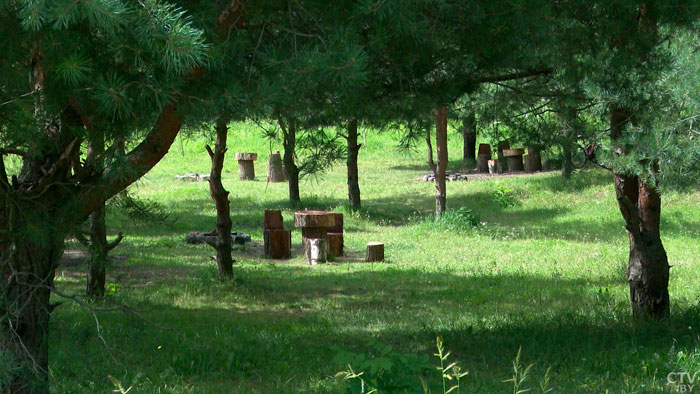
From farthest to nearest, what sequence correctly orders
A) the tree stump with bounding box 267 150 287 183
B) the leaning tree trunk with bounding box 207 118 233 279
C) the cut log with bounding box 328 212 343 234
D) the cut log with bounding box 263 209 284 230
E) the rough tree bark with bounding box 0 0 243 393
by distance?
the tree stump with bounding box 267 150 287 183, the cut log with bounding box 328 212 343 234, the cut log with bounding box 263 209 284 230, the leaning tree trunk with bounding box 207 118 233 279, the rough tree bark with bounding box 0 0 243 393

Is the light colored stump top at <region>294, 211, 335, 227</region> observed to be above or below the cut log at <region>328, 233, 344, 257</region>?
above

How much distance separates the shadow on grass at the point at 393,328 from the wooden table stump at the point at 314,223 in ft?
7.56

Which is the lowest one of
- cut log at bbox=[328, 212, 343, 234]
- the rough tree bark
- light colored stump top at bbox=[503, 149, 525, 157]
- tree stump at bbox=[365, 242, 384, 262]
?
tree stump at bbox=[365, 242, 384, 262]

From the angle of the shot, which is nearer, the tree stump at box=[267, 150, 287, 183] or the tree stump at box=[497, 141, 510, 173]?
the tree stump at box=[267, 150, 287, 183]

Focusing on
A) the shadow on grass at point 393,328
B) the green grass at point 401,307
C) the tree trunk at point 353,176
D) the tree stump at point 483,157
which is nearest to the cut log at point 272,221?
the green grass at point 401,307

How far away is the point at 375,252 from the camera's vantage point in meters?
13.3

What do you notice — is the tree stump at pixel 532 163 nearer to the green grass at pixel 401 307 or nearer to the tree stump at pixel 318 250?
the green grass at pixel 401 307

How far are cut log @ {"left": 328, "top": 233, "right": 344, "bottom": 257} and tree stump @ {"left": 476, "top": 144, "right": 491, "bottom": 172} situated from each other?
44.1ft

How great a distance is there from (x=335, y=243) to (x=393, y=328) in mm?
6060

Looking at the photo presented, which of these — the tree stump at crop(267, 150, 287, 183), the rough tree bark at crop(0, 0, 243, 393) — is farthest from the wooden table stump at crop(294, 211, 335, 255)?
the tree stump at crop(267, 150, 287, 183)

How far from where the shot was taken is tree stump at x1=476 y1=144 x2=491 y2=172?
26.4 metres

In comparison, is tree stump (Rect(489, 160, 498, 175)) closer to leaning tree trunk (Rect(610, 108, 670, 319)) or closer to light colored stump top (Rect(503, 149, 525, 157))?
light colored stump top (Rect(503, 149, 525, 157))

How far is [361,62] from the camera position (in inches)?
164

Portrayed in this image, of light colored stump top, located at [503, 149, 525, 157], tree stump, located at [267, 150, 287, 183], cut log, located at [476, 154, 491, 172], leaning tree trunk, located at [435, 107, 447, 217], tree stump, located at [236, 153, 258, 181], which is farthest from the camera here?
cut log, located at [476, 154, 491, 172]
